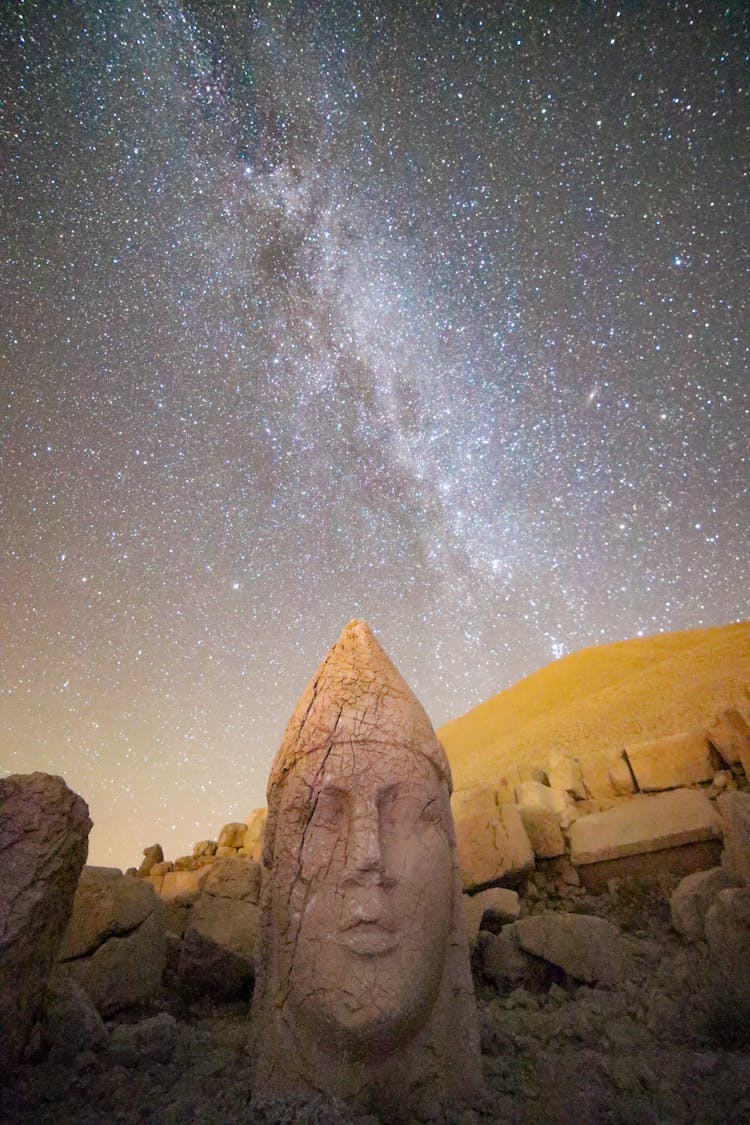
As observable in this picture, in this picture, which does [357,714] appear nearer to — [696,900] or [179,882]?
[696,900]

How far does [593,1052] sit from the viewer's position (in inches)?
117

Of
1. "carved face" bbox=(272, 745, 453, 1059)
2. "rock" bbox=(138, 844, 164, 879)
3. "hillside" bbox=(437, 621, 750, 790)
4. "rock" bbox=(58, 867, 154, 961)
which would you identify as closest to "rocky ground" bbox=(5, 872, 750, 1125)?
"carved face" bbox=(272, 745, 453, 1059)

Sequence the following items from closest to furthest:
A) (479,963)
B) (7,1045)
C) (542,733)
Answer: (7,1045) → (479,963) → (542,733)

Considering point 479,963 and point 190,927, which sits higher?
point 190,927

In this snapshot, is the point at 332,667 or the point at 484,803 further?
the point at 484,803

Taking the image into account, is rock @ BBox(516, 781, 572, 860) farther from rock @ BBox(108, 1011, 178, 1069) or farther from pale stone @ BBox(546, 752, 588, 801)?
rock @ BBox(108, 1011, 178, 1069)

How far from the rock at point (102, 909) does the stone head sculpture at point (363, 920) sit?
2.00m

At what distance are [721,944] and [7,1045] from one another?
416 centimetres

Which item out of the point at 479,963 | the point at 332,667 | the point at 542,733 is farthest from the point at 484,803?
the point at 542,733

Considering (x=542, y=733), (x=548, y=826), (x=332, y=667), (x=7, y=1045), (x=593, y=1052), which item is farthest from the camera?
(x=542, y=733)

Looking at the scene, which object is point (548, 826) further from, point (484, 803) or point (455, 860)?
point (455, 860)

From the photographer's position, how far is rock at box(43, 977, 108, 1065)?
8.63 ft

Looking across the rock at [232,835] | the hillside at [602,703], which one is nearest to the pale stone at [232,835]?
the rock at [232,835]

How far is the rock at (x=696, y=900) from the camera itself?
167 inches
